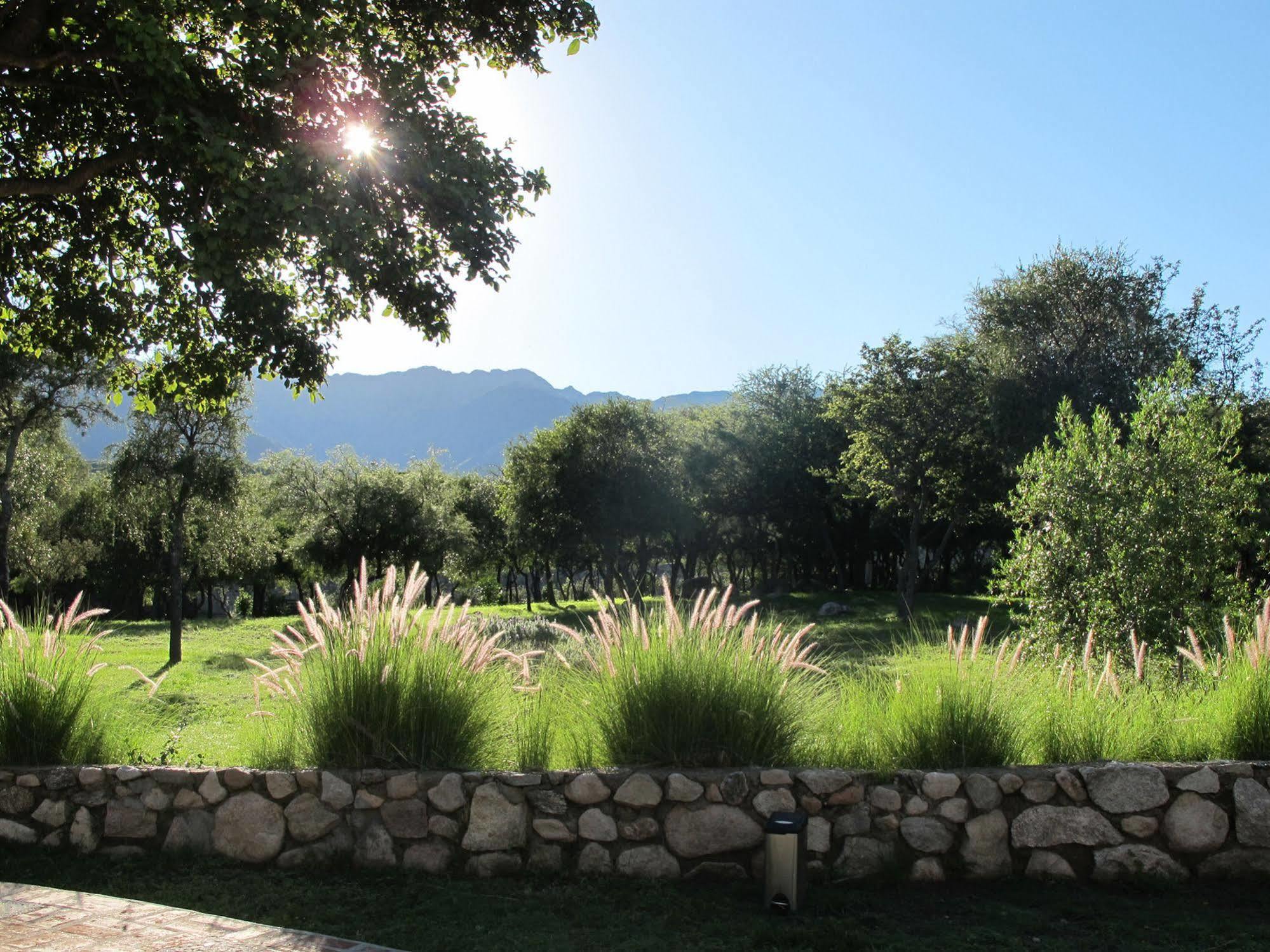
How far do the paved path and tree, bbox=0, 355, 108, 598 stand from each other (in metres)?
17.3

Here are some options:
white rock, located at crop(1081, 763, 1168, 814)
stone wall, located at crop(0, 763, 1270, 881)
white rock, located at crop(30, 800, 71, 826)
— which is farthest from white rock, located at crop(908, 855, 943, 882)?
white rock, located at crop(30, 800, 71, 826)

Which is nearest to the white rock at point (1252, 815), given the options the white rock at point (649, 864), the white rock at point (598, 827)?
the white rock at point (649, 864)

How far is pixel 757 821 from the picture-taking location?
5027 millimetres

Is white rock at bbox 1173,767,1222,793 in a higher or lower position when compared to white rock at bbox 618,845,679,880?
higher

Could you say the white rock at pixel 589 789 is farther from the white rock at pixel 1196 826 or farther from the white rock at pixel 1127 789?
the white rock at pixel 1196 826

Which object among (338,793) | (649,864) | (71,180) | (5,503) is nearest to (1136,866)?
(649,864)

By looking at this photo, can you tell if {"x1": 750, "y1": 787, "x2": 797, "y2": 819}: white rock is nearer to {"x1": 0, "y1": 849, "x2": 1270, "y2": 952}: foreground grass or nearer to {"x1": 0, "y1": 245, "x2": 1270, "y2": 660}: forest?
{"x1": 0, "y1": 849, "x2": 1270, "y2": 952}: foreground grass

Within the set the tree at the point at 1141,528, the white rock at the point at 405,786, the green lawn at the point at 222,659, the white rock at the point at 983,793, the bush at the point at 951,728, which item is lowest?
the green lawn at the point at 222,659

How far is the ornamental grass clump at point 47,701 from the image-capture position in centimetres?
590

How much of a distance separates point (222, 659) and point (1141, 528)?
16.9m

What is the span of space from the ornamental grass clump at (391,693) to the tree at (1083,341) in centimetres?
2055

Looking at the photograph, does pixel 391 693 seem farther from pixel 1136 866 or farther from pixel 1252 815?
pixel 1252 815

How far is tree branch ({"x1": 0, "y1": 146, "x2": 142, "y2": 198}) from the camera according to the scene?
24.9 feet

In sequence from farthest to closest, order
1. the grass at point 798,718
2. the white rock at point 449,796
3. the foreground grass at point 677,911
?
the grass at point 798,718
the white rock at point 449,796
the foreground grass at point 677,911
